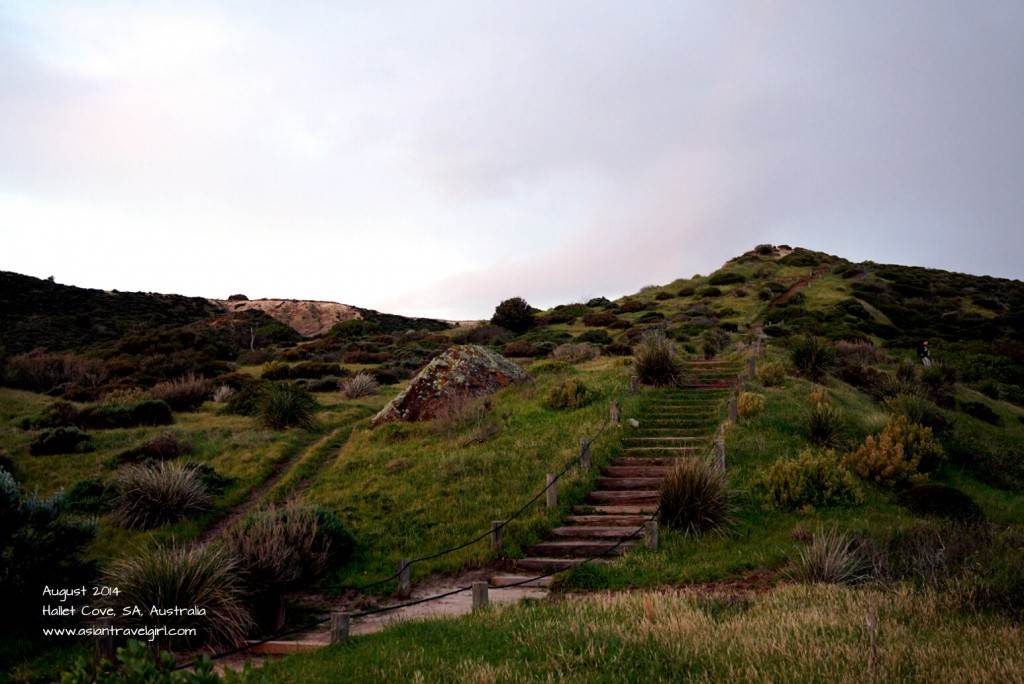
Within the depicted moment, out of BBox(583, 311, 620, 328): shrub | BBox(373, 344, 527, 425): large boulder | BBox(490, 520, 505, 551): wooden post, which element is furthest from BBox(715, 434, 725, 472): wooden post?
BBox(583, 311, 620, 328): shrub

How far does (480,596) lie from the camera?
336 inches

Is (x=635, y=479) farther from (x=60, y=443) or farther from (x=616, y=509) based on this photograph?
(x=60, y=443)

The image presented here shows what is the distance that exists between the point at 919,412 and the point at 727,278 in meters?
48.1

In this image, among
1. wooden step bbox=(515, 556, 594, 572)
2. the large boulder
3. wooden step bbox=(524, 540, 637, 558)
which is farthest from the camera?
the large boulder

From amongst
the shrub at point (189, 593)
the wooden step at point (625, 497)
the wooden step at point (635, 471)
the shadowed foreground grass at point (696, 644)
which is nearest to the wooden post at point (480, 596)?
the shadowed foreground grass at point (696, 644)

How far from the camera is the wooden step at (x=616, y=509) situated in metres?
13.4

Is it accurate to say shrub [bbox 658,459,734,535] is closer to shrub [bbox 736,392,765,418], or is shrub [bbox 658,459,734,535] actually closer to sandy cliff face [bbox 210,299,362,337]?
shrub [bbox 736,392,765,418]

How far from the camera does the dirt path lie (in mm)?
13781

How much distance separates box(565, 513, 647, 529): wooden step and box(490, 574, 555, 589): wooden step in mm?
2313

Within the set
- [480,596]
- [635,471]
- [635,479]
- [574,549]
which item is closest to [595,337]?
[635,471]

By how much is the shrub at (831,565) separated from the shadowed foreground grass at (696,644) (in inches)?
32.5

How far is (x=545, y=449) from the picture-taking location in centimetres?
1655

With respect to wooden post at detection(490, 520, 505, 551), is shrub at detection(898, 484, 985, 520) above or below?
above

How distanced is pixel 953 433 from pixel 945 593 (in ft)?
45.3
